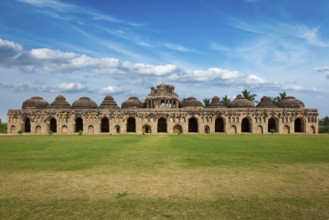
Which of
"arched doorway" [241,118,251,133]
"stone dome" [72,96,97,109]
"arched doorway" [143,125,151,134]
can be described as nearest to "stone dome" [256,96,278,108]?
"arched doorway" [241,118,251,133]

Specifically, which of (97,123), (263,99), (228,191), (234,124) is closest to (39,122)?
(97,123)

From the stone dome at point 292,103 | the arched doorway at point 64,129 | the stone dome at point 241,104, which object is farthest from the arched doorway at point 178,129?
the stone dome at point 292,103

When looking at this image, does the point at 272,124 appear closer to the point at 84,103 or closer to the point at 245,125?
the point at 245,125

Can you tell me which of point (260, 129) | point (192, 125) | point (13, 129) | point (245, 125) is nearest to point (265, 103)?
point (245, 125)

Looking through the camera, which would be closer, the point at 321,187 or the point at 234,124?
the point at 321,187

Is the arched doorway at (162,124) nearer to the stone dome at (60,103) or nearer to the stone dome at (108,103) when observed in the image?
the stone dome at (108,103)

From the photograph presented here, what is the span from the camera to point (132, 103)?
53375 mm

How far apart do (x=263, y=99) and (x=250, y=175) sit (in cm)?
4511

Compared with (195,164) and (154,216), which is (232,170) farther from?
(154,216)

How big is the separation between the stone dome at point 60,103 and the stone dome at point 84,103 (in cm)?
175

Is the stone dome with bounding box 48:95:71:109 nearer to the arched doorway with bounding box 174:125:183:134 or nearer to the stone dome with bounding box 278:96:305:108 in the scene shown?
the arched doorway with bounding box 174:125:183:134

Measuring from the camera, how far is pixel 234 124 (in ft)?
154

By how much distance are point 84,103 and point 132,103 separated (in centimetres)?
896

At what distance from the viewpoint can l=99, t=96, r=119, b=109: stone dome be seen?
52469 millimetres
